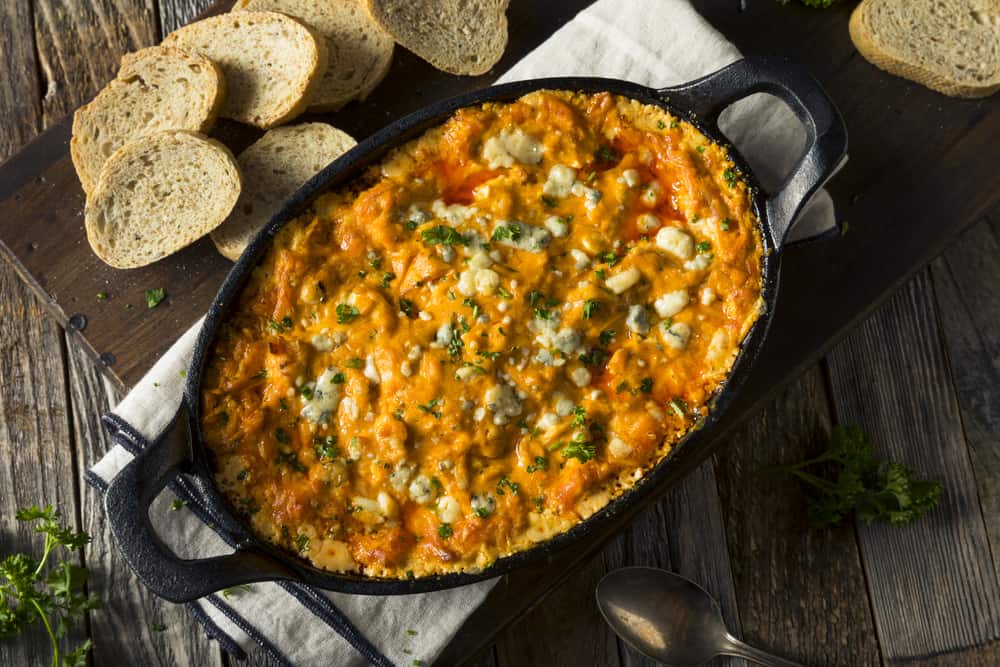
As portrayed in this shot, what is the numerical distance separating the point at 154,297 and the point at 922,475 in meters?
2.84

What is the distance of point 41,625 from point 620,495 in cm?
218

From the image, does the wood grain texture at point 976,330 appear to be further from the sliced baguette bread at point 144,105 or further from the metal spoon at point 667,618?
the sliced baguette bread at point 144,105

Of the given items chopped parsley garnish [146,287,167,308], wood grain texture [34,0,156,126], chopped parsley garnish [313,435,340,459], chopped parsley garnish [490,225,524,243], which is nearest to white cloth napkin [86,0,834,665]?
chopped parsley garnish [146,287,167,308]

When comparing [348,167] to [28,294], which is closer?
[348,167]

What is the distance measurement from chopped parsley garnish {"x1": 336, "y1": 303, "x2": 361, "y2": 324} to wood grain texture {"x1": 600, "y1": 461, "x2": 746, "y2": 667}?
4.61 ft

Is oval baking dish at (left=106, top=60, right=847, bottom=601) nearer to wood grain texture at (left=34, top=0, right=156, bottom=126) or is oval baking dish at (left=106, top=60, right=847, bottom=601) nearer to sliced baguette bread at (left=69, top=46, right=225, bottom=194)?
sliced baguette bread at (left=69, top=46, right=225, bottom=194)

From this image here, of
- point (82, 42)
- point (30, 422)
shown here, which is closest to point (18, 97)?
point (82, 42)

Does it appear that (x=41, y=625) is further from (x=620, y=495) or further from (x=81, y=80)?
(x=620, y=495)

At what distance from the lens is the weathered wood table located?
302 cm

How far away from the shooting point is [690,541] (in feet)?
11.1

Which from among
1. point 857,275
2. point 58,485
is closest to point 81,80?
point 58,485

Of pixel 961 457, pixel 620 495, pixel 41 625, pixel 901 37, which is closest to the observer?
pixel 620 495

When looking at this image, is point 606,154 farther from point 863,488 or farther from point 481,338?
point 863,488

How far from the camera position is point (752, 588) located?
3.38m
